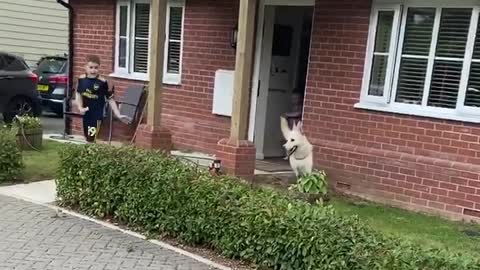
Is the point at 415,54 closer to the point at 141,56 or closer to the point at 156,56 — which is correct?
the point at 156,56

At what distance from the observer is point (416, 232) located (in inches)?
238

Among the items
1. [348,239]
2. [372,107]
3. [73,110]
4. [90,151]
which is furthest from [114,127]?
[348,239]

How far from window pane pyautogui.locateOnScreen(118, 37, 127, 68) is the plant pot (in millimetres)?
2096

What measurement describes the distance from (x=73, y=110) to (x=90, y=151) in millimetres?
5693

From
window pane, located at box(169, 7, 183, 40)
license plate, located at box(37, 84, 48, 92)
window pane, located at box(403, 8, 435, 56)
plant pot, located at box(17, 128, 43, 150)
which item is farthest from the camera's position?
license plate, located at box(37, 84, 48, 92)

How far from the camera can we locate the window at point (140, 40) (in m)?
10.2

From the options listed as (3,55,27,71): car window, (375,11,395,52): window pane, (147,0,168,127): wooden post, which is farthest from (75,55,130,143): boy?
(3,55,27,71): car window

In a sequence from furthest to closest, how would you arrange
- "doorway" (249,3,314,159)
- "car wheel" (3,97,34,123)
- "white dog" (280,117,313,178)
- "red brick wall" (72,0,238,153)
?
"car wheel" (3,97,34,123) → "red brick wall" (72,0,238,153) → "doorway" (249,3,314,159) → "white dog" (280,117,313,178)

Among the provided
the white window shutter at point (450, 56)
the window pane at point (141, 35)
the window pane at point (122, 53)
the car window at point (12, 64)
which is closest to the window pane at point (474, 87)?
the white window shutter at point (450, 56)

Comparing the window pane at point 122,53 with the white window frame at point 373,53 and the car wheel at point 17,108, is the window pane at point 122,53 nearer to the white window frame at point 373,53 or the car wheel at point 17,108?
the car wheel at point 17,108

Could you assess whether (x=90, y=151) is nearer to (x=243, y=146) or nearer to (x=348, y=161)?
(x=243, y=146)

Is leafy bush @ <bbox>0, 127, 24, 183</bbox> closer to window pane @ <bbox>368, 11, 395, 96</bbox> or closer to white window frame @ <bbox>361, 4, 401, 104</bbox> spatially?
white window frame @ <bbox>361, 4, 401, 104</bbox>

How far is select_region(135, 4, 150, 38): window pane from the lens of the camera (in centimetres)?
1068

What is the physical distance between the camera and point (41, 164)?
8617mm
